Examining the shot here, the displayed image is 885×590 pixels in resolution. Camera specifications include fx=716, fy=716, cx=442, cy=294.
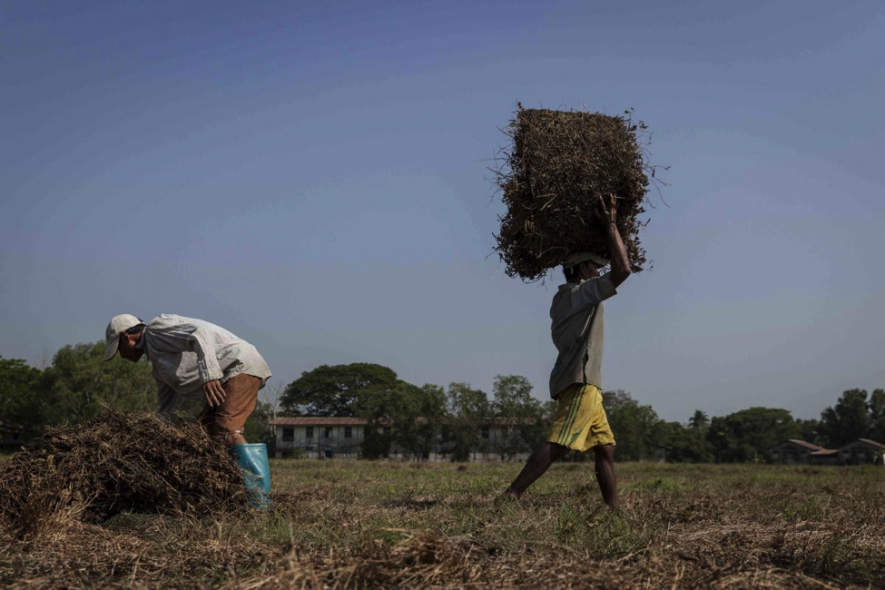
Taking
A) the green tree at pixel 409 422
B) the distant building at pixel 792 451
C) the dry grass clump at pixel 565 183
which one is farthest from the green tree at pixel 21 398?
the distant building at pixel 792 451

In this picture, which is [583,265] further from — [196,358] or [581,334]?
[196,358]

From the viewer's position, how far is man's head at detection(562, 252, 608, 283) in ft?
17.9

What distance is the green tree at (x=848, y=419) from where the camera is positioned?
8325 cm

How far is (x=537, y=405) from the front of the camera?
57.0m

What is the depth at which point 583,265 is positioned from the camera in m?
5.51

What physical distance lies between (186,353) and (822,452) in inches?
3391

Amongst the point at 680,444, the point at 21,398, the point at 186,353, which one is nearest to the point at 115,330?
the point at 186,353

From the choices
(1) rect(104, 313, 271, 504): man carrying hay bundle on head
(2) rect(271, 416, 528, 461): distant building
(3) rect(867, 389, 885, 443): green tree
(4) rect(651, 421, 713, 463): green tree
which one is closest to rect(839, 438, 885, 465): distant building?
(3) rect(867, 389, 885, 443): green tree

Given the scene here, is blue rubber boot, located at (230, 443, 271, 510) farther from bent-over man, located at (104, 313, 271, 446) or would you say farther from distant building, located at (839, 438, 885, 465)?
distant building, located at (839, 438, 885, 465)

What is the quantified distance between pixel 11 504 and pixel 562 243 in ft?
13.2

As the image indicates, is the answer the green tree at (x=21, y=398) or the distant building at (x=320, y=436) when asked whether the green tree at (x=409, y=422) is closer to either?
the distant building at (x=320, y=436)

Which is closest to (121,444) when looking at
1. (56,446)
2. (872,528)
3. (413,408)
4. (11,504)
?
(56,446)

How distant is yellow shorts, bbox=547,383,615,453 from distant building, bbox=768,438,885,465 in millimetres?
72724

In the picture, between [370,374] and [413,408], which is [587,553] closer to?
[413,408]
